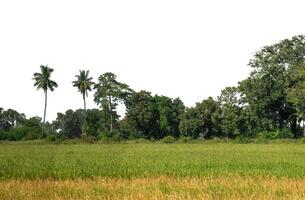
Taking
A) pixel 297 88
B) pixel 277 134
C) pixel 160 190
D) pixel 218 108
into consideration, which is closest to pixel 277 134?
pixel 277 134

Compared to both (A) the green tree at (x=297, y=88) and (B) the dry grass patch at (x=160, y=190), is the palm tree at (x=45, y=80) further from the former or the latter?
(B) the dry grass patch at (x=160, y=190)

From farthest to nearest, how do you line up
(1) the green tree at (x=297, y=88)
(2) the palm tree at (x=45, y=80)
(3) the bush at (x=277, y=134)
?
(2) the palm tree at (x=45, y=80) → (3) the bush at (x=277, y=134) → (1) the green tree at (x=297, y=88)

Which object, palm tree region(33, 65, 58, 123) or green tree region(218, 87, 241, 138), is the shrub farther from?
palm tree region(33, 65, 58, 123)

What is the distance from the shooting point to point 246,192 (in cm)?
1062

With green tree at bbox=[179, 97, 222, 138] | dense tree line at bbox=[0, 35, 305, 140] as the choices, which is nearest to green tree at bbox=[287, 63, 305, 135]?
→ dense tree line at bbox=[0, 35, 305, 140]

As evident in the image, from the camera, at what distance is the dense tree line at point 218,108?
6438 centimetres

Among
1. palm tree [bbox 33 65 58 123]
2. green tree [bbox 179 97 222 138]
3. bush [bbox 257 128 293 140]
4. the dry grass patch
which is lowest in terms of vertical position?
the dry grass patch

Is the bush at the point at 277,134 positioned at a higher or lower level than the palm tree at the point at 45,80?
lower

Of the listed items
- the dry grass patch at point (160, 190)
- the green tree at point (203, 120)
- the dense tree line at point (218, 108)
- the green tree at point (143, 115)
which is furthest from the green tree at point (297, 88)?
the dry grass patch at point (160, 190)

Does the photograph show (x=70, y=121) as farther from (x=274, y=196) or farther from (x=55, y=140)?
(x=274, y=196)

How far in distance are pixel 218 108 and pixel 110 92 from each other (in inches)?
760

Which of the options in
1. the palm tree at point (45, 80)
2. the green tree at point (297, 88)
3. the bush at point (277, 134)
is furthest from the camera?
the palm tree at point (45, 80)

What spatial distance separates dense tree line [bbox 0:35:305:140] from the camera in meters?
64.4

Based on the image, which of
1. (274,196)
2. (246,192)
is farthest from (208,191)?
(274,196)
